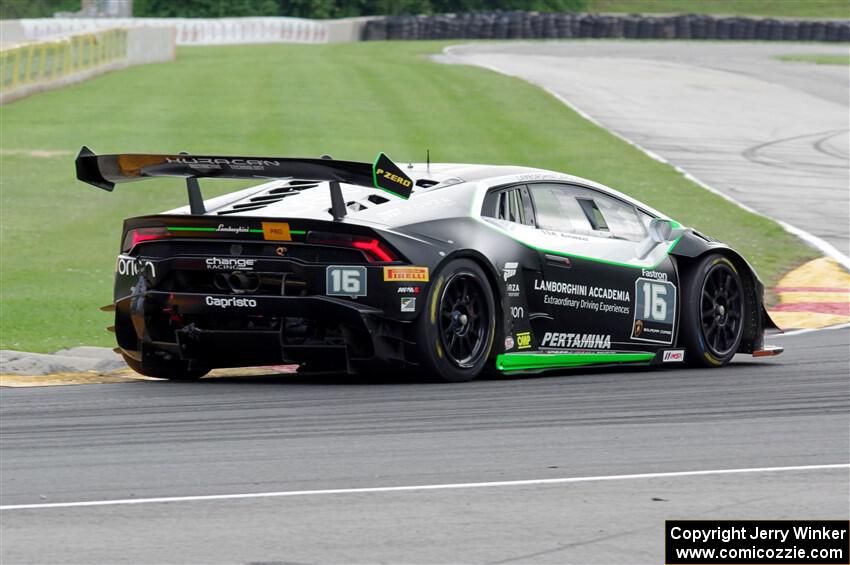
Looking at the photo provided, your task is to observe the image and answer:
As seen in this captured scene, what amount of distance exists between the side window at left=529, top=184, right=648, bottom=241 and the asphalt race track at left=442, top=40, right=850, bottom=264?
6639mm

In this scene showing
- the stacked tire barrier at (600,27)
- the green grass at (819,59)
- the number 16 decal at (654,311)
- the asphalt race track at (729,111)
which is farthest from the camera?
the stacked tire barrier at (600,27)

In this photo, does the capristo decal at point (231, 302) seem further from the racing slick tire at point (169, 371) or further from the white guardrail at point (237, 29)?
the white guardrail at point (237, 29)

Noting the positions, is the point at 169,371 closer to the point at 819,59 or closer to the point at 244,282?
the point at 244,282

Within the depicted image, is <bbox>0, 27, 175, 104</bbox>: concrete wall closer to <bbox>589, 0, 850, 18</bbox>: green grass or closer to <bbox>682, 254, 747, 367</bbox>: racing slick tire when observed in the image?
<bbox>682, 254, 747, 367</bbox>: racing slick tire

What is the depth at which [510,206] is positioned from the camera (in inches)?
388

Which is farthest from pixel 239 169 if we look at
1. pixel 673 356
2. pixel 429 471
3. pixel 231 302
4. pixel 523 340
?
pixel 673 356

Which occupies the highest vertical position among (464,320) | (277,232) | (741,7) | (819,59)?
(277,232)

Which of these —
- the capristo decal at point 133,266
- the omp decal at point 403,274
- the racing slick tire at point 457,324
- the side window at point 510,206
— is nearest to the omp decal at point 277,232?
the omp decal at point 403,274

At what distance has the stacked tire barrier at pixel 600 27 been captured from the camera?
76688 mm

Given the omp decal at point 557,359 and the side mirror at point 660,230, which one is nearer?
the omp decal at point 557,359

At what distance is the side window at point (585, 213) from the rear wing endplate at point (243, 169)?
1.44 metres

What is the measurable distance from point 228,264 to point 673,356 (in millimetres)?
3180

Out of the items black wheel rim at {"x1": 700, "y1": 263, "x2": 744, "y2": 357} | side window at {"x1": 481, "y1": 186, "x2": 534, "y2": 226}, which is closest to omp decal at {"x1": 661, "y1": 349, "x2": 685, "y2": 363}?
black wheel rim at {"x1": 700, "y1": 263, "x2": 744, "y2": 357}

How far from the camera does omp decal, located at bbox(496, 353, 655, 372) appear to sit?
31.5 feet
